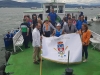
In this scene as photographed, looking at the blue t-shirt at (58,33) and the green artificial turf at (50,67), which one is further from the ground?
the blue t-shirt at (58,33)

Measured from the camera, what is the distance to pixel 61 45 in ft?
27.6

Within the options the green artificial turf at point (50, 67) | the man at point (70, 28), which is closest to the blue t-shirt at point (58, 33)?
the man at point (70, 28)

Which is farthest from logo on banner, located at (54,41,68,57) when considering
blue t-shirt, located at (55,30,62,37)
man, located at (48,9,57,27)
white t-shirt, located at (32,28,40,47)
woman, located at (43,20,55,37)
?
man, located at (48,9,57,27)

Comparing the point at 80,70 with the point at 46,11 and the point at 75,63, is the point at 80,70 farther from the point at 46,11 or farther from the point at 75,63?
the point at 46,11

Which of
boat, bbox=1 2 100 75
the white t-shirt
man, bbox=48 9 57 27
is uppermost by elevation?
man, bbox=48 9 57 27

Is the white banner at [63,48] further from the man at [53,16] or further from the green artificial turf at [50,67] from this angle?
the man at [53,16]

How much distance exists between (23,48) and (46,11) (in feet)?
20.0

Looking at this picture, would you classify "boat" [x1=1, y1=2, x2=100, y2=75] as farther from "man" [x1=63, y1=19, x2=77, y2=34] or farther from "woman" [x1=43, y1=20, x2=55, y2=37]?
"man" [x1=63, y1=19, x2=77, y2=34]

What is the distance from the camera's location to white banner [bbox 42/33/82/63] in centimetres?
811

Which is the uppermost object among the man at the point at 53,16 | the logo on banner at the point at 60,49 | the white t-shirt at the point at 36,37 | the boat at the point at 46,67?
the man at the point at 53,16

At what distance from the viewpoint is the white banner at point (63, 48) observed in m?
8.11


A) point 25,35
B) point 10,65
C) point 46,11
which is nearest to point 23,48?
point 25,35

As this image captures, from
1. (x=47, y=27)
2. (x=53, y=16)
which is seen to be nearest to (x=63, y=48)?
(x=47, y=27)

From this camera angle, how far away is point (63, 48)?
8.36 meters
